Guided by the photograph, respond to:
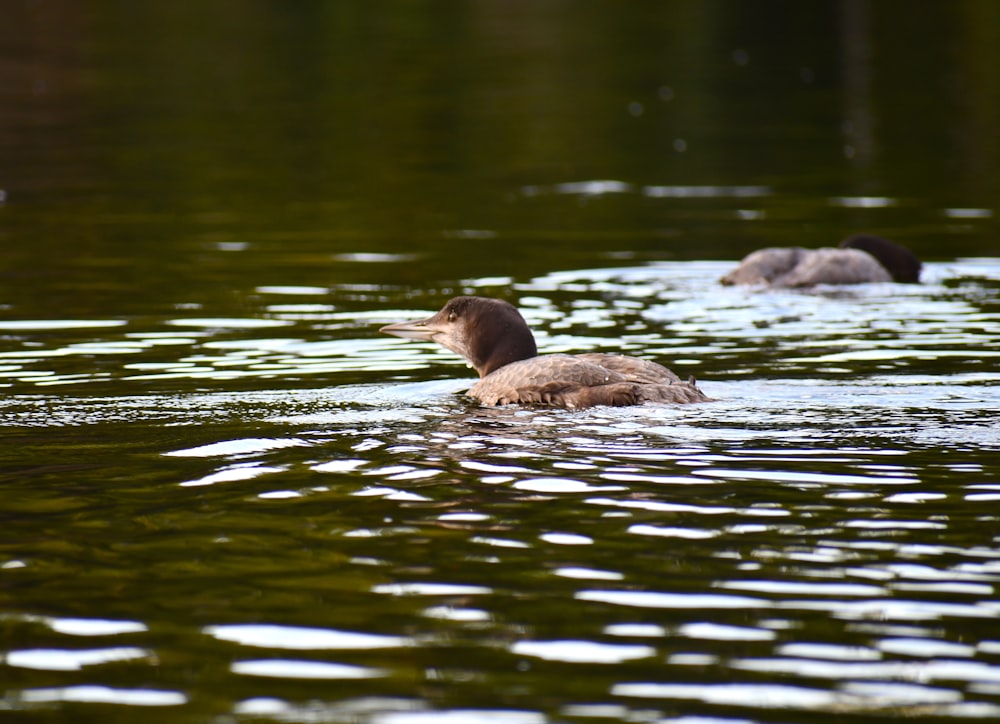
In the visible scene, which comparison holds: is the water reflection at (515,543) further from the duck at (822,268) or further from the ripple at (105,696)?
the duck at (822,268)

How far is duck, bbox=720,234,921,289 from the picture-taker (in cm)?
1817

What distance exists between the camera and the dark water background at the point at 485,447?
6430 millimetres

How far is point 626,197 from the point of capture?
26.8m

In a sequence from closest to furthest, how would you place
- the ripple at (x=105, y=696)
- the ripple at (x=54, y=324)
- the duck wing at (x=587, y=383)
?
the ripple at (x=105, y=696) < the duck wing at (x=587, y=383) < the ripple at (x=54, y=324)

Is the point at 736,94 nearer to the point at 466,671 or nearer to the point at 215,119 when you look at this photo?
the point at 215,119

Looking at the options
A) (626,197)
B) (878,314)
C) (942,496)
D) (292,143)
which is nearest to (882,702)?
(942,496)

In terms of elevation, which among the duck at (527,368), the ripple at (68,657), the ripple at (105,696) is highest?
the duck at (527,368)

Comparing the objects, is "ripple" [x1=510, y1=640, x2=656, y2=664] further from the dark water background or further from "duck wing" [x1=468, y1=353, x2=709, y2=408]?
"duck wing" [x1=468, y1=353, x2=709, y2=408]

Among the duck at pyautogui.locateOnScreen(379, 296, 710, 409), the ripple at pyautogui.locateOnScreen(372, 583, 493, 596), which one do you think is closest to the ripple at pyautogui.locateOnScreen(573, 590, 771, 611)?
the ripple at pyautogui.locateOnScreen(372, 583, 493, 596)

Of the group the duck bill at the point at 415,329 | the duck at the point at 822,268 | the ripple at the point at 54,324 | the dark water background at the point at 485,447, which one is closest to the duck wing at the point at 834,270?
the duck at the point at 822,268

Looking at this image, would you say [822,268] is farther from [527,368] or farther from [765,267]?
[527,368]

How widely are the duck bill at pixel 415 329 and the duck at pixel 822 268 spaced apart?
586 centimetres

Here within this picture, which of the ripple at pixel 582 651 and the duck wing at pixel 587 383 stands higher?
the duck wing at pixel 587 383

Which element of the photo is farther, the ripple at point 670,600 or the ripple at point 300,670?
the ripple at point 670,600
